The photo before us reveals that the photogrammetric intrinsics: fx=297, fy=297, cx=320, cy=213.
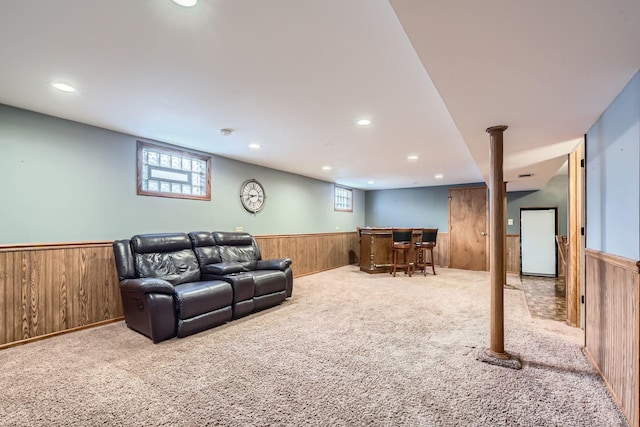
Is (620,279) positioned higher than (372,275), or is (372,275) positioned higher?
(620,279)

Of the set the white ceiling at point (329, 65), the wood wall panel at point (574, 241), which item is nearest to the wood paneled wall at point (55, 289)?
the white ceiling at point (329, 65)

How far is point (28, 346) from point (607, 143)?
5.39 meters

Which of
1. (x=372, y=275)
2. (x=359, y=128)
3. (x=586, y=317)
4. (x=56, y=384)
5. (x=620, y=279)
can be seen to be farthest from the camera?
(x=372, y=275)

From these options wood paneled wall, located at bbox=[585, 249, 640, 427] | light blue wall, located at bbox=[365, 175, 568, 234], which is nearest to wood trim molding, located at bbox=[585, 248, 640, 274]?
wood paneled wall, located at bbox=[585, 249, 640, 427]

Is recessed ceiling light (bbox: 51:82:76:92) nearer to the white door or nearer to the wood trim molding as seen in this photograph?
the wood trim molding

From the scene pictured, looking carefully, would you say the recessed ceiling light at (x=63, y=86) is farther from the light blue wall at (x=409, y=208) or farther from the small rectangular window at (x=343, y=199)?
the light blue wall at (x=409, y=208)

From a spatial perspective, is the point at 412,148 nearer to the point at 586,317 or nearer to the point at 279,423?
the point at 586,317

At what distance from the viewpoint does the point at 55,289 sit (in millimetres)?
3197

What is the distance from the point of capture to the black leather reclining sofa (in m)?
3.01

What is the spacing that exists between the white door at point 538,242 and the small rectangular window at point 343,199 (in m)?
4.35

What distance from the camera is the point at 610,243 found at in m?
2.20

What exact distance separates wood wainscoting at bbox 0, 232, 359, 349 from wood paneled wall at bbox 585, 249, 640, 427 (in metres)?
4.73

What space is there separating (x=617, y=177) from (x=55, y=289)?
16.9 feet

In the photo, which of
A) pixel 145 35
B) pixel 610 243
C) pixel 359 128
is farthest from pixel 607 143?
pixel 145 35
